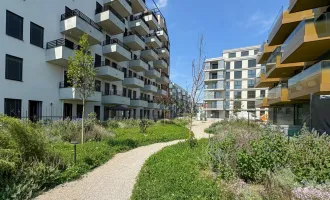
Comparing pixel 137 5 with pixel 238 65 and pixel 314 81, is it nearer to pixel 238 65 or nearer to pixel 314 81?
pixel 314 81

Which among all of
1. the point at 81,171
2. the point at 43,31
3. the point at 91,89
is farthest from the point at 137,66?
the point at 81,171

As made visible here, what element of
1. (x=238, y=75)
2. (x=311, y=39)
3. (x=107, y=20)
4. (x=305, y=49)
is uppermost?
(x=107, y=20)

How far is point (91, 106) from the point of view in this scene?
984 inches

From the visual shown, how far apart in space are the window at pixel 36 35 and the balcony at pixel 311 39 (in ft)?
67.2

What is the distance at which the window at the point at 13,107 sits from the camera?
15453mm

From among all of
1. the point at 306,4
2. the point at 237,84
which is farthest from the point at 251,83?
A: the point at 306,4

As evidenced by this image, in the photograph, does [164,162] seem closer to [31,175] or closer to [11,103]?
[31,175]

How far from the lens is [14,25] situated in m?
16.0

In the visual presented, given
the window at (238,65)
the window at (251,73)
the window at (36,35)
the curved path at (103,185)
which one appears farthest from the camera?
the window at (238,65)

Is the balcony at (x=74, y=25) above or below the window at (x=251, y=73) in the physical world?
below

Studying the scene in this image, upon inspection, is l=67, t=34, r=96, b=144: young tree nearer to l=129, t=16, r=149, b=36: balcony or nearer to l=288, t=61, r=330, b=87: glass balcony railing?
l=288, t=61, r=330, b=87: glass balcony railing

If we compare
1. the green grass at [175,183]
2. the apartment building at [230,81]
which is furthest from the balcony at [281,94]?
the apartment building at [230,81]

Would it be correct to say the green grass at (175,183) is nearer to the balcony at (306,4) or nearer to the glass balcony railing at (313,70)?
the glass balcony railing at (313,70)

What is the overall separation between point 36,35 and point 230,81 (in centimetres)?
5671
